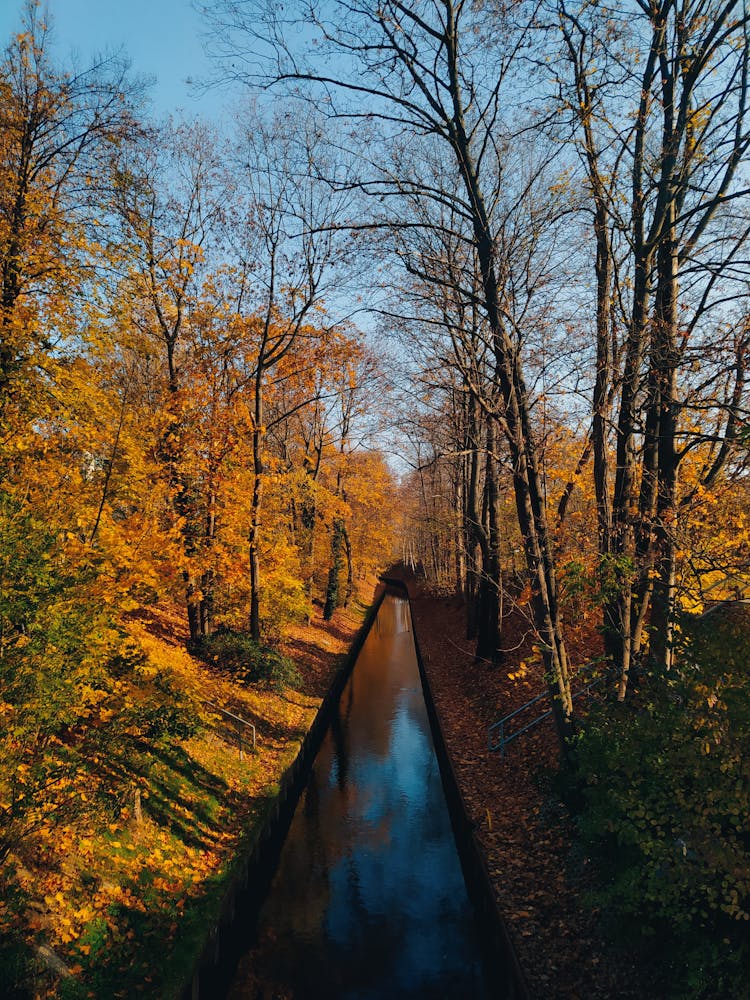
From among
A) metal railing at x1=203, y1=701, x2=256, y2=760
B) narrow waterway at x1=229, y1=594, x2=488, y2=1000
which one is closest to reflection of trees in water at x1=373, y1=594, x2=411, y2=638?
narrow waterway at x1=229, y1=594, x2=488, y2=1000

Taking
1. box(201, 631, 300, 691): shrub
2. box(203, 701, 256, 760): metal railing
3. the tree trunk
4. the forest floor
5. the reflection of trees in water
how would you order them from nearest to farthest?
1. the forest floor
2. box(203, 701, 256, 760): metal railing
3. box(201, 631, 300, 691): shrub
4. the tree trunk
5. the reflection of trees in water

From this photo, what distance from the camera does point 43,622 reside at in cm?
604

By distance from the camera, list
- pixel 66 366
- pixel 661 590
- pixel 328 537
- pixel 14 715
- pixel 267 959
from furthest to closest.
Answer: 1. pixel 328 537
2. pixel 66 366
3. pixel 661 590
4. pixel 267 959
5. pixel 14 715

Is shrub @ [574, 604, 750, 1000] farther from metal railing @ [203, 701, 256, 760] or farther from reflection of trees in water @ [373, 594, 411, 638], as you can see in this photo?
reflection of trees in water @ [373, 594, 411, 638]

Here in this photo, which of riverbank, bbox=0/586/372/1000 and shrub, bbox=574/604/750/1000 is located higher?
shrub, bbox=574/604/750/1000

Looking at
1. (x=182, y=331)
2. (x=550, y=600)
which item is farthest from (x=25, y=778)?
(x=182, y=331)

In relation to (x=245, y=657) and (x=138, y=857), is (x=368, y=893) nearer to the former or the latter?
(x=138, y=857)

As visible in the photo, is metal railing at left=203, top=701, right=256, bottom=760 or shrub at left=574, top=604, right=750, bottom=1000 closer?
shrub at left=574, top=604, right=750, bottom=1000

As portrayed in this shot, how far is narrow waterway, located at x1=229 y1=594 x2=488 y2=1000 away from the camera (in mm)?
7645

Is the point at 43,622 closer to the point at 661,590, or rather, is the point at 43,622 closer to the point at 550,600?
the point at 550,600

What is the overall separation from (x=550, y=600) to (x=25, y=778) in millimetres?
7670

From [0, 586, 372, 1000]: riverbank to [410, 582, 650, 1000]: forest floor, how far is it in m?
4.05

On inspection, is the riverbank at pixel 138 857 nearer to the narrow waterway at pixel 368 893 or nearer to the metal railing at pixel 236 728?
the metal railing at pixel 236 728

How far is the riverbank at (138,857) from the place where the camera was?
19.9ft
